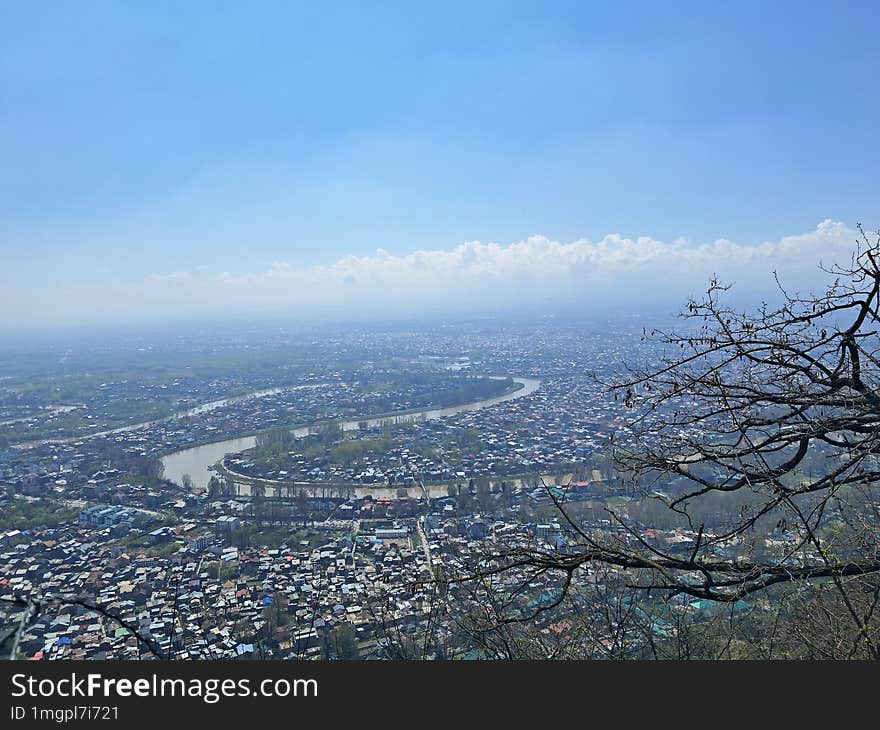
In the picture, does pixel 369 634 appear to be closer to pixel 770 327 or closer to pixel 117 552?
pixel 770 327

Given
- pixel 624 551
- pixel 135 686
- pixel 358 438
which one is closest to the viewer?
pixel 135 686

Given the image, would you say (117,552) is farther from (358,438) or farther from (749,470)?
(749,470)

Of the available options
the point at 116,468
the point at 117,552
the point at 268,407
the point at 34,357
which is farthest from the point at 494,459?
the point at 34,357

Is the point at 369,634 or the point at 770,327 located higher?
the point at 770,327

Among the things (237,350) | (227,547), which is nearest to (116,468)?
(227,547)

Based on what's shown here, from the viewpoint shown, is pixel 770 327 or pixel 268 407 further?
pixel 268 407

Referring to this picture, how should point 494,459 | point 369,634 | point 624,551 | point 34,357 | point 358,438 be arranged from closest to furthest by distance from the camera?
point 624,551
point 369,634
point 494,459
point 358,438
point 34,357

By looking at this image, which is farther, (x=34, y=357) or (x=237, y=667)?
(x=34, y=357)
